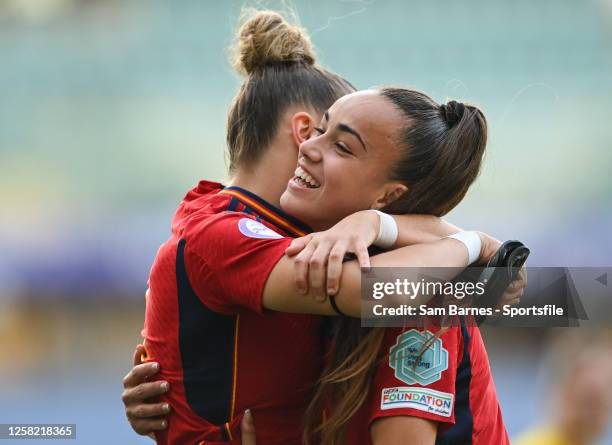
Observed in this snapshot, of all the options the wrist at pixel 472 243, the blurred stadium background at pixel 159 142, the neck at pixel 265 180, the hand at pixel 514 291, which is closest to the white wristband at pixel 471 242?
the wrist at pixel 472 243

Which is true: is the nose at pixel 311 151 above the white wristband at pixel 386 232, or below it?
above

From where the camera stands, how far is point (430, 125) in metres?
2.01

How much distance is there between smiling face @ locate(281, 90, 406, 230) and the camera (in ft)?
6.55

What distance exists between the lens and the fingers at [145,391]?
2117 millimetres

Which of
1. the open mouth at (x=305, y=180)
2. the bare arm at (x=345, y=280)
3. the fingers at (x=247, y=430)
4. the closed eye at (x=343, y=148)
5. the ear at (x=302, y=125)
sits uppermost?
the ear at (x=302, y=125)

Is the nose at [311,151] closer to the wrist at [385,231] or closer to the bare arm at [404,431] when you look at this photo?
the wrist at [385,231]

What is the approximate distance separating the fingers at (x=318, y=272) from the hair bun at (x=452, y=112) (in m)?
0.47

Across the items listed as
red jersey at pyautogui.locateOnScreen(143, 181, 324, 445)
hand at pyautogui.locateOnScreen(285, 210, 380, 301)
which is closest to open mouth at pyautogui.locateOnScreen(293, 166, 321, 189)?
red jersey at pyautogui.locateOnScreen(143, 181, 324, 445)

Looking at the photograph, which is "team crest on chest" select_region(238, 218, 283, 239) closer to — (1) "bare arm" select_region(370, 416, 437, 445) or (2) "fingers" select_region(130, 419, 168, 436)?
(1) "bare arm" select_region(370, 416, 437, 445)

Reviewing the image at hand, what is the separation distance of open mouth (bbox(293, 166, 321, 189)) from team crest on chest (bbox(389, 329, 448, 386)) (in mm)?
390

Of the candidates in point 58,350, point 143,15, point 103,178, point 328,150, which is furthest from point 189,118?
point 328,150

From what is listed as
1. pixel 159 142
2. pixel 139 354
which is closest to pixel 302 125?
pixel 139 354

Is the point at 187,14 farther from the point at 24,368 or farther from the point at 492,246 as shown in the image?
the point at 492,246

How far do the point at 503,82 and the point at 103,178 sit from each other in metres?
3.84
